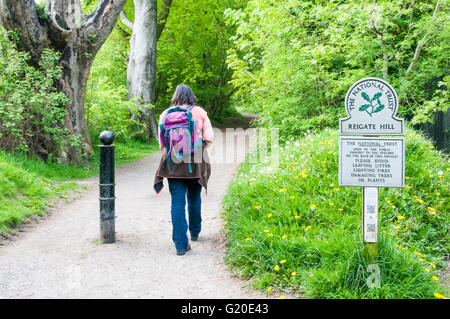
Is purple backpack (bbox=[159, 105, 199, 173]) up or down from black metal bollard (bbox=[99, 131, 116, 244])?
up

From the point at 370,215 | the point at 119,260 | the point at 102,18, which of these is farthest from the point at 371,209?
the point at 102,18

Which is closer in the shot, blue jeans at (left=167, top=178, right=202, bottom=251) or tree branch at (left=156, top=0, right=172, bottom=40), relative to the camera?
blue jeans at (left=167, top=178, right=202, bottom=251)

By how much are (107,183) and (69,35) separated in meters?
5.90

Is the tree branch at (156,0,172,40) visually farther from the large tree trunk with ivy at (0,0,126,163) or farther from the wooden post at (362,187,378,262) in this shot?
the wooden post at (362,187,378,262)

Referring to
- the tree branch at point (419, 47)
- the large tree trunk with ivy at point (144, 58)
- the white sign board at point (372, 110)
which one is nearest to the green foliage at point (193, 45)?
the large tree trunk with ivy at point (144, 58)

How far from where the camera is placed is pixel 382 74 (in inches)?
342

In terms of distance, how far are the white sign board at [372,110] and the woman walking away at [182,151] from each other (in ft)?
5.75

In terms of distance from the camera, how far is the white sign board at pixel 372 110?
394cm

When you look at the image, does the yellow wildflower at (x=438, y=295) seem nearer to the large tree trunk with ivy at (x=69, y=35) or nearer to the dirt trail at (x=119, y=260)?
the dirt trail at (x=119, y=260)

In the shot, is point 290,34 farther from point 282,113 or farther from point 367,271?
point 367,271

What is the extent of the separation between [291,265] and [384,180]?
1203mm

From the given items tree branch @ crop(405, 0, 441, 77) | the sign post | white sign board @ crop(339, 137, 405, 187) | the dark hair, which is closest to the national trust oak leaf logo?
the sign post

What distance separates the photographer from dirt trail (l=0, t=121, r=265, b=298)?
13.7 ft

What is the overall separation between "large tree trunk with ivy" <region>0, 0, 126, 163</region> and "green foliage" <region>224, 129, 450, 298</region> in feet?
17.7
